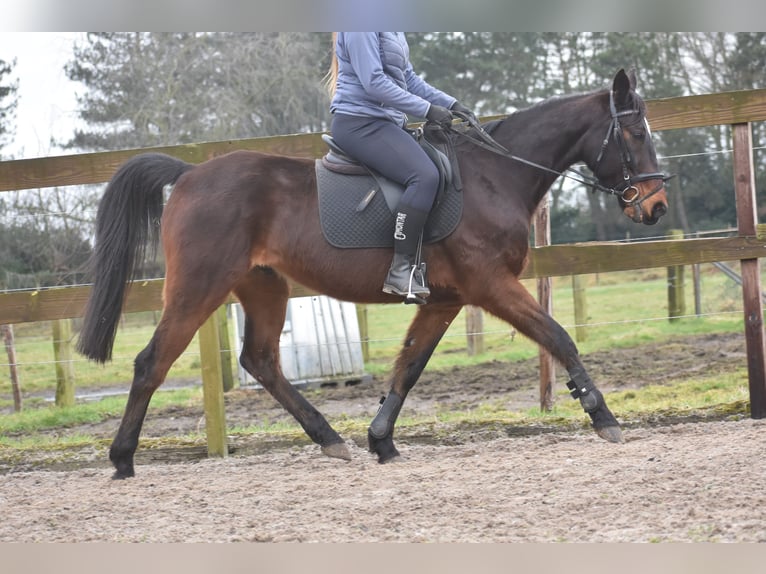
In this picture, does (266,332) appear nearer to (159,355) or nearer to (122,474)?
(159,355)

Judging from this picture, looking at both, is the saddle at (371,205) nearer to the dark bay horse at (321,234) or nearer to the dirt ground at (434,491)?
the dark bay horse at (321,234)

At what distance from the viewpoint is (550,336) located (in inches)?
195

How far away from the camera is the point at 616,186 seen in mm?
5184

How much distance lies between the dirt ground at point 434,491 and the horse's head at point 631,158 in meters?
1.46

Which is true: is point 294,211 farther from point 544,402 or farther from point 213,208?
point 544,402

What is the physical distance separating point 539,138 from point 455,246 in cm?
93

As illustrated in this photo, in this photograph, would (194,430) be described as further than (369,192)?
Yes

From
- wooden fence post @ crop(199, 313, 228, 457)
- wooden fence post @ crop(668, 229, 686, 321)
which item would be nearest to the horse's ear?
wooden fence post @ crop(199, 313, 228, 457)

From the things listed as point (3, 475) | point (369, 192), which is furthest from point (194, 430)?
point (369, 192)

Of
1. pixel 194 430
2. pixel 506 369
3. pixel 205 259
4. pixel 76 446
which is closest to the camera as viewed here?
pixel 205 259

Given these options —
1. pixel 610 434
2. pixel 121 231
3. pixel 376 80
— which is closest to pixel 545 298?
pixel 610 434

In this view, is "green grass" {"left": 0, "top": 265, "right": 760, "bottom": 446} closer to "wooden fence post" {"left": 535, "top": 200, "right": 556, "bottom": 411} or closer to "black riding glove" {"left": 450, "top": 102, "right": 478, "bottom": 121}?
"wooden fence post" {"left": 535, "top": 200, "right": 556, "bottom": 411}

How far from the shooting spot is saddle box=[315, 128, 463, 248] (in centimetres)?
507

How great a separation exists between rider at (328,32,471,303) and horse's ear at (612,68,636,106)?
93 centimetres
